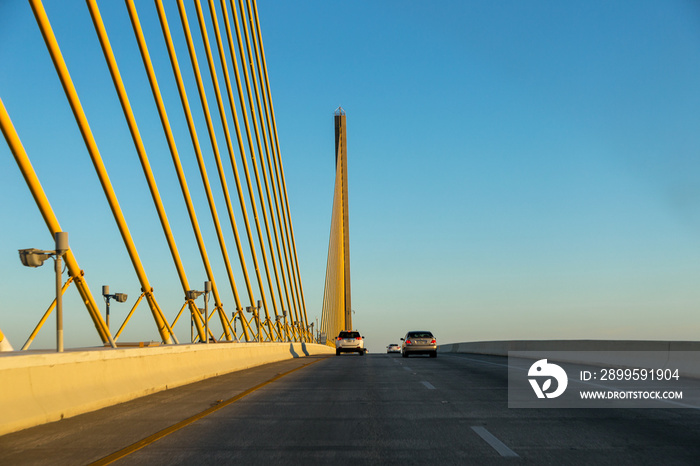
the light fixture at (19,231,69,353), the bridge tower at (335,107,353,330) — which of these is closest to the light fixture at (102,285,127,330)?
the light fixture at (19,231,69,353)

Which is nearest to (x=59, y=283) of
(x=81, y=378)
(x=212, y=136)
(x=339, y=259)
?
(x=81, y=378)

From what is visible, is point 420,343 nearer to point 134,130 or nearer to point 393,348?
point 134,130

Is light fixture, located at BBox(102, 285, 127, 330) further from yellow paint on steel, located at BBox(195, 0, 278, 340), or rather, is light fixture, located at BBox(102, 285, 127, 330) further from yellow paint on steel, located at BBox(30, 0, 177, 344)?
yellow paint on steel, located at BBox(195, 0, 278, 340)

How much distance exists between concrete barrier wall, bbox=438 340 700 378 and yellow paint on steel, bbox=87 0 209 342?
39.3 feet

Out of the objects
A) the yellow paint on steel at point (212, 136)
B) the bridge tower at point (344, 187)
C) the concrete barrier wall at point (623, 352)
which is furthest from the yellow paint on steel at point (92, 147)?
the bridge tower at point (344, 187)

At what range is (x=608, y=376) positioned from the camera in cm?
1791

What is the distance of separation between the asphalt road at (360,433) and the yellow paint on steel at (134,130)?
21.8ft

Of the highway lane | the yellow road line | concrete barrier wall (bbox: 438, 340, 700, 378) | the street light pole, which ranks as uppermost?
the street light pole

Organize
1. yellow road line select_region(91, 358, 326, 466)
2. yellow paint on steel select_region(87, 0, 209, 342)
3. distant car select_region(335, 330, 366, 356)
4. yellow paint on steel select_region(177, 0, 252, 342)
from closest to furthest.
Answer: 1. yellow road line select_region(91, 358, 326, 466)
2. yellow paint on steel select_region(87, 0, 209, 342)
3. yellow paint on steel select_region(177, 0, 252, 342)
4. distant car select_region(335, 330, 366, 356)

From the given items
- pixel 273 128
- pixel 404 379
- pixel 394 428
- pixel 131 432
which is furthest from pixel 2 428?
pixel 273 128

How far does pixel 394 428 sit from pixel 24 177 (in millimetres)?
7956

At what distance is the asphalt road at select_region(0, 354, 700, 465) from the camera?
22.2 ft

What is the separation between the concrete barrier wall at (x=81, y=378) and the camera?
8453 mm

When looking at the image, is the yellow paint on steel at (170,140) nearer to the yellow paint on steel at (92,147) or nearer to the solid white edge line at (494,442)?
the yellow paint on steel at (92,147)
